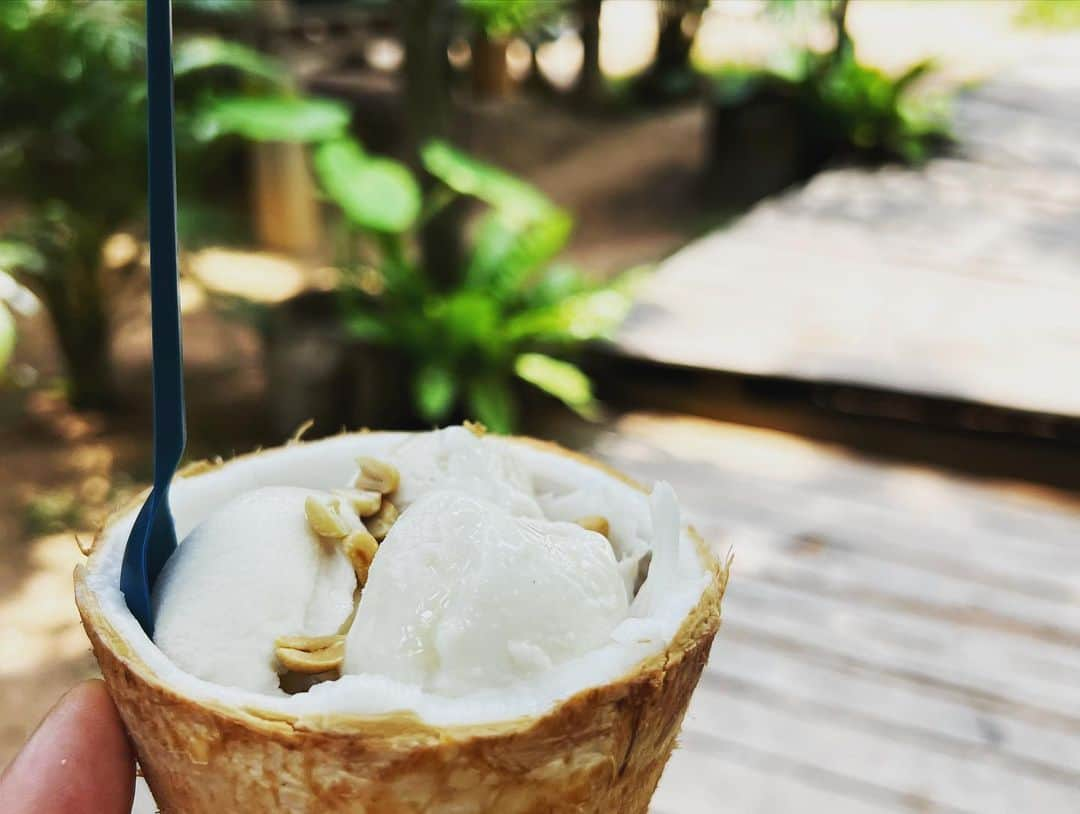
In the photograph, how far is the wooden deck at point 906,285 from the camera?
3646mm

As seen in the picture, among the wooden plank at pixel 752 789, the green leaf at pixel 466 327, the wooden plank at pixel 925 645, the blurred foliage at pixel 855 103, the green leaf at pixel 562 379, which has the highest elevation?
the blurred foliage at pixel 855 103

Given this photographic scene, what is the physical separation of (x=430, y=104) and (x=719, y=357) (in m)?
1.49

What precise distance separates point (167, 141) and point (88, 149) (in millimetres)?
3994

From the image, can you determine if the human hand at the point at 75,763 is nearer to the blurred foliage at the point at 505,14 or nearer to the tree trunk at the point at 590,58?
the blurred foliage at the point at 505,14

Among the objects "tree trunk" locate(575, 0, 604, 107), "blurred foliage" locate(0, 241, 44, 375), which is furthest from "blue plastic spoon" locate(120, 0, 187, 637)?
"tree trunk" locate(575, 0, 604, 107)

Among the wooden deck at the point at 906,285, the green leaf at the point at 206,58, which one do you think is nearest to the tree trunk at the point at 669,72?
the wooden deck at the point at 906,285

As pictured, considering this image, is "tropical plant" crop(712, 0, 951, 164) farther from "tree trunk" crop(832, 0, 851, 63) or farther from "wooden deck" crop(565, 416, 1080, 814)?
"wooden deck" crop(565, 416, 1080, 814)

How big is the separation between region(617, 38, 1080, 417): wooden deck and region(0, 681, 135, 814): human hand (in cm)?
292

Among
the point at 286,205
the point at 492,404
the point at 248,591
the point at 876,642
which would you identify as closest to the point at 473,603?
the point at 248,591

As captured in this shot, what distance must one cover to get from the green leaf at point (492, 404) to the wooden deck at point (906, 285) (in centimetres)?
47

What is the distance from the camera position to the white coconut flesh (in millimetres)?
782

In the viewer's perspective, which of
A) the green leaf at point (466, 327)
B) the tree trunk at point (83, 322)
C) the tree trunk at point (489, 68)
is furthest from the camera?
the tree trunk at point (489, 68)

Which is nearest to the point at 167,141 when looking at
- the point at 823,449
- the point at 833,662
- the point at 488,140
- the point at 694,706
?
the point at 694,706

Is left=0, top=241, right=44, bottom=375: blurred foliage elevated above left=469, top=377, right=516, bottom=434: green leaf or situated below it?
above
